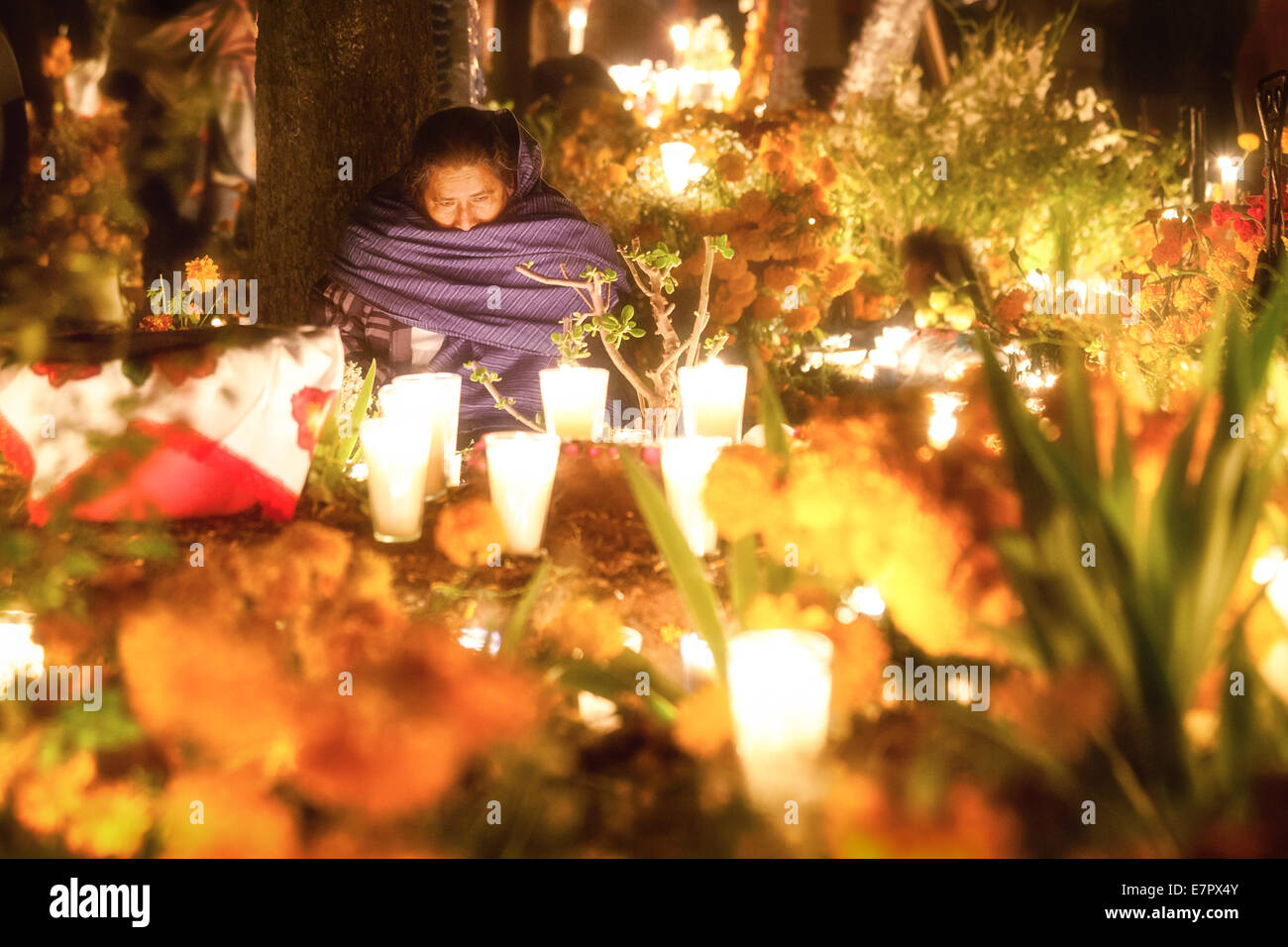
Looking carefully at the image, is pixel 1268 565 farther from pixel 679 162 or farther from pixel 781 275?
pixel 679 162

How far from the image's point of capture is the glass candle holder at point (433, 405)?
2021mm

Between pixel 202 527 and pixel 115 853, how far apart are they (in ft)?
2.76

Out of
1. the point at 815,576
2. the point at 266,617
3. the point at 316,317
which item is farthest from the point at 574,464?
the point at 316,317

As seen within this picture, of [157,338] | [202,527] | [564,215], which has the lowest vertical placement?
[202,527]

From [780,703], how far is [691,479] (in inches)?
26.4

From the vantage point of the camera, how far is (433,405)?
2.07 metres

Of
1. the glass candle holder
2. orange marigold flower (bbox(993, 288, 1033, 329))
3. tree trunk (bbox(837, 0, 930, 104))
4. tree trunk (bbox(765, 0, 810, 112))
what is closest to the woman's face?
the glass candle holder

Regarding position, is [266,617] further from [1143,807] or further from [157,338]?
[1143,807]

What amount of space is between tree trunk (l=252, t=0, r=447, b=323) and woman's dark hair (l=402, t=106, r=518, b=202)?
0.75ft

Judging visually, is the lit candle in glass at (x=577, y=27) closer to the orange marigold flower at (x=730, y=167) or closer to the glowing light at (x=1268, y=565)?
the orange marigold flower at (x=730, y=167)

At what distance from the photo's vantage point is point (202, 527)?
1.77 metres

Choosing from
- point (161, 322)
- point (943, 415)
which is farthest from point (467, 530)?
point (161, 322)

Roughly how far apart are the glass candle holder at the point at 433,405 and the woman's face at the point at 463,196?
94 centimetres

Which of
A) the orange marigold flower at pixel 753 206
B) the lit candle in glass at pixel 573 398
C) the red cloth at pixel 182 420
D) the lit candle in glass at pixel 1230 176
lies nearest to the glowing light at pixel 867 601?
the lit candle in glass at pixel 573 398
